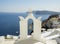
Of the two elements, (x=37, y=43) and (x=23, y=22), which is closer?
(x=37, y=43)

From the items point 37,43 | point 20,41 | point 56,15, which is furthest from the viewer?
point 56,15

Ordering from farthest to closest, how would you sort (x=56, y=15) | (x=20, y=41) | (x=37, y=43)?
(x=56, y=15) < (x=20, y=41) < (x=37, y=43)

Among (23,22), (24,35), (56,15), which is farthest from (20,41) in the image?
(56,15)

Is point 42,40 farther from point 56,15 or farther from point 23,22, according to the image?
point 56,15

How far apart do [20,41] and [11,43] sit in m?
0.55

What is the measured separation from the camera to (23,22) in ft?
33.7

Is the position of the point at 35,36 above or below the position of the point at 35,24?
below

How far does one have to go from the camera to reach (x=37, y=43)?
9.48 m

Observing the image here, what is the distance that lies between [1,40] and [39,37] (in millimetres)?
2299

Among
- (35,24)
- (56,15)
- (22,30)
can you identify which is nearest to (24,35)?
(22,30)

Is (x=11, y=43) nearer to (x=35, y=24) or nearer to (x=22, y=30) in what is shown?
(x=22, y=30)

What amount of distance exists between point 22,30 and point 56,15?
24.7m

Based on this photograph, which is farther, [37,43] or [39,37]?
[39,37]

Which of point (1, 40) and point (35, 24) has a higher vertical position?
point (35, 24)
